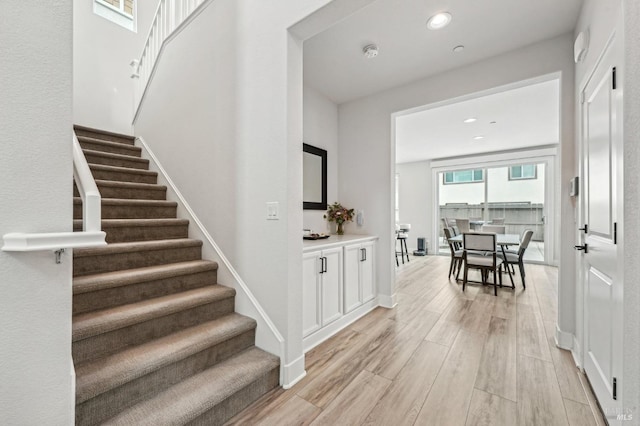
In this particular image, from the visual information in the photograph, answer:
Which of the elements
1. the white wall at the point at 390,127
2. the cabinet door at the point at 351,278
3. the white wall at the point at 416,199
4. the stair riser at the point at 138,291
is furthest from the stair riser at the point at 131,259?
the white wall at the point at 416,199

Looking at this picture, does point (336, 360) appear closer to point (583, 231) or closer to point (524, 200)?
point (583, 231)

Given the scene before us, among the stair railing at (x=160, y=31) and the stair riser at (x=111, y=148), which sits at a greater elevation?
the stair railing at (x=160, y=31)

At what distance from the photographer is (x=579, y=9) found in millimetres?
2000

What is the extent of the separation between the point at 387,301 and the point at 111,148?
389 cm

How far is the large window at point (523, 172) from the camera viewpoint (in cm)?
637

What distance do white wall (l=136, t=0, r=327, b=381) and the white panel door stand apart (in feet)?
5.61

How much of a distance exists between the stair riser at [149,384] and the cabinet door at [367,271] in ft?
5.07

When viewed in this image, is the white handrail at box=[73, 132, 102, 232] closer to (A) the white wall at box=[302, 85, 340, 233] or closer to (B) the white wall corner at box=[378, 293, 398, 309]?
(A) the white wall at box=[302, 85, 340, 233]

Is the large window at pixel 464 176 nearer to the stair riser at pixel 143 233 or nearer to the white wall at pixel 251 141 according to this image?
the white wall at pixel 251 141

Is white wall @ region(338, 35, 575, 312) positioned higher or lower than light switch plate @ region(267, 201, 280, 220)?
higher

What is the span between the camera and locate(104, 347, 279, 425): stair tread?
4.21ft

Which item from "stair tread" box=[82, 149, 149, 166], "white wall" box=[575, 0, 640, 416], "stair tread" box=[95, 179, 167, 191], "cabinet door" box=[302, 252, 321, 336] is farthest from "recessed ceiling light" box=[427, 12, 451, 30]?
"stair tread" box=[82, 149, 149, 166]

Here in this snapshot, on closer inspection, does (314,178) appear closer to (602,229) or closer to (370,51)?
(370,51)

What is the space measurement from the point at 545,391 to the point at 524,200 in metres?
6.25
